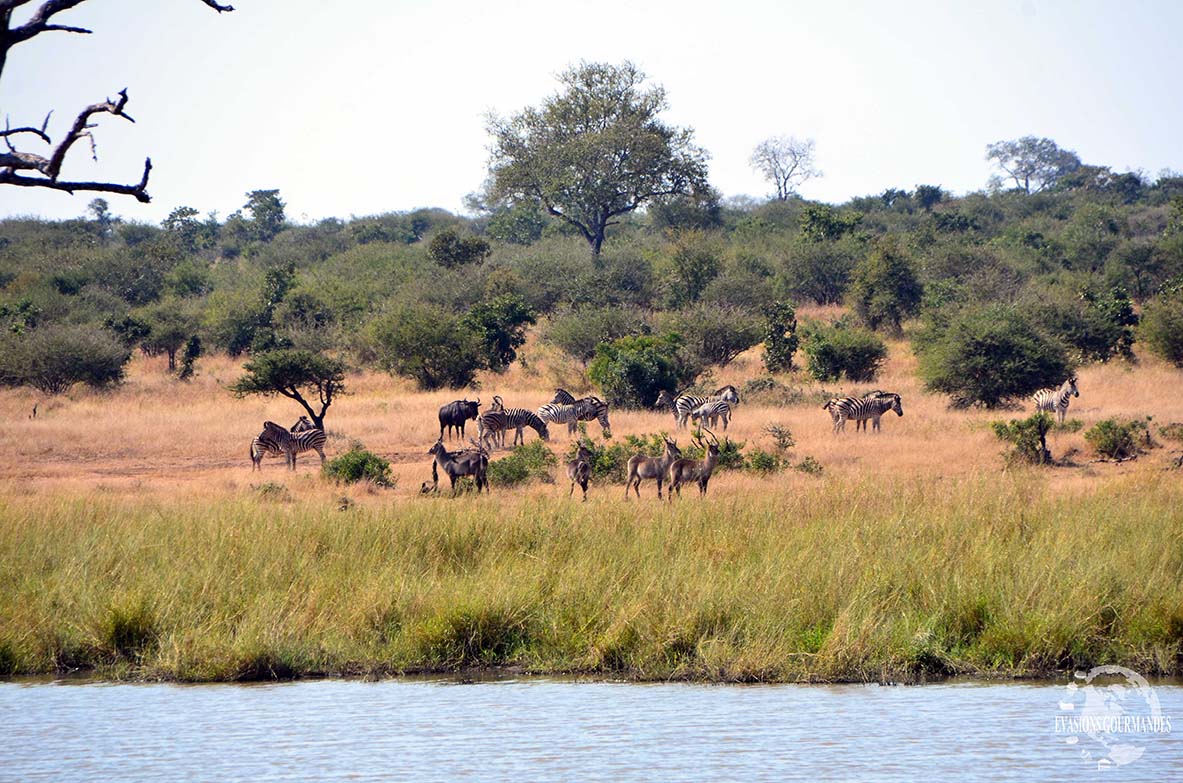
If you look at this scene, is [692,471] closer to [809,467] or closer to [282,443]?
[809,467]

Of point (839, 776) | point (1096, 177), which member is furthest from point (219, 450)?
point (1096, 177)

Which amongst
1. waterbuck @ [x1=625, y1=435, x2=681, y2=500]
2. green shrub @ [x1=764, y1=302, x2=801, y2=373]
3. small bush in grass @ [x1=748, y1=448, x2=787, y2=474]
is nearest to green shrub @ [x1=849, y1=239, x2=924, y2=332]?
green shrub @ [x1=764, y1=302, x2=801, y2=373]

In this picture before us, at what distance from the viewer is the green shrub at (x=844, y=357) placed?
3006 centimetres

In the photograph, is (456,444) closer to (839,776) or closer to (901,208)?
(839,776)

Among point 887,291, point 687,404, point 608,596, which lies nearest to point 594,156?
point 887,291

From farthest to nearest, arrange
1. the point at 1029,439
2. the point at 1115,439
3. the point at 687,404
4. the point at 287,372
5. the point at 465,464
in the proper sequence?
1. the point at 287,372
2. the point at 687,404
3. the point at 1115,439
4. the point at 1029,439
5. the point at 465,464

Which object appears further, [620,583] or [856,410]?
[856,410]

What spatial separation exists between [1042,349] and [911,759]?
68.7ft

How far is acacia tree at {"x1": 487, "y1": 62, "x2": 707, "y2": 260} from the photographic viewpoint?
55.8m

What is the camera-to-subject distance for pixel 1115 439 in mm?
19078

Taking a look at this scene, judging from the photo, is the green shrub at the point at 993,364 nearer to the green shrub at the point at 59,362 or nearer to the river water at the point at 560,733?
the river water at the point at 560,733

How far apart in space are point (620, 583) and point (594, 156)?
47.5 meters

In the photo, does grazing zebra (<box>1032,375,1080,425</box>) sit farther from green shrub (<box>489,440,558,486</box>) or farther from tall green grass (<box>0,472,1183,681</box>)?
tall green grass (<box>0,472,1183,681</box>)

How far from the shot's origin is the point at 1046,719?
7.94 meters
